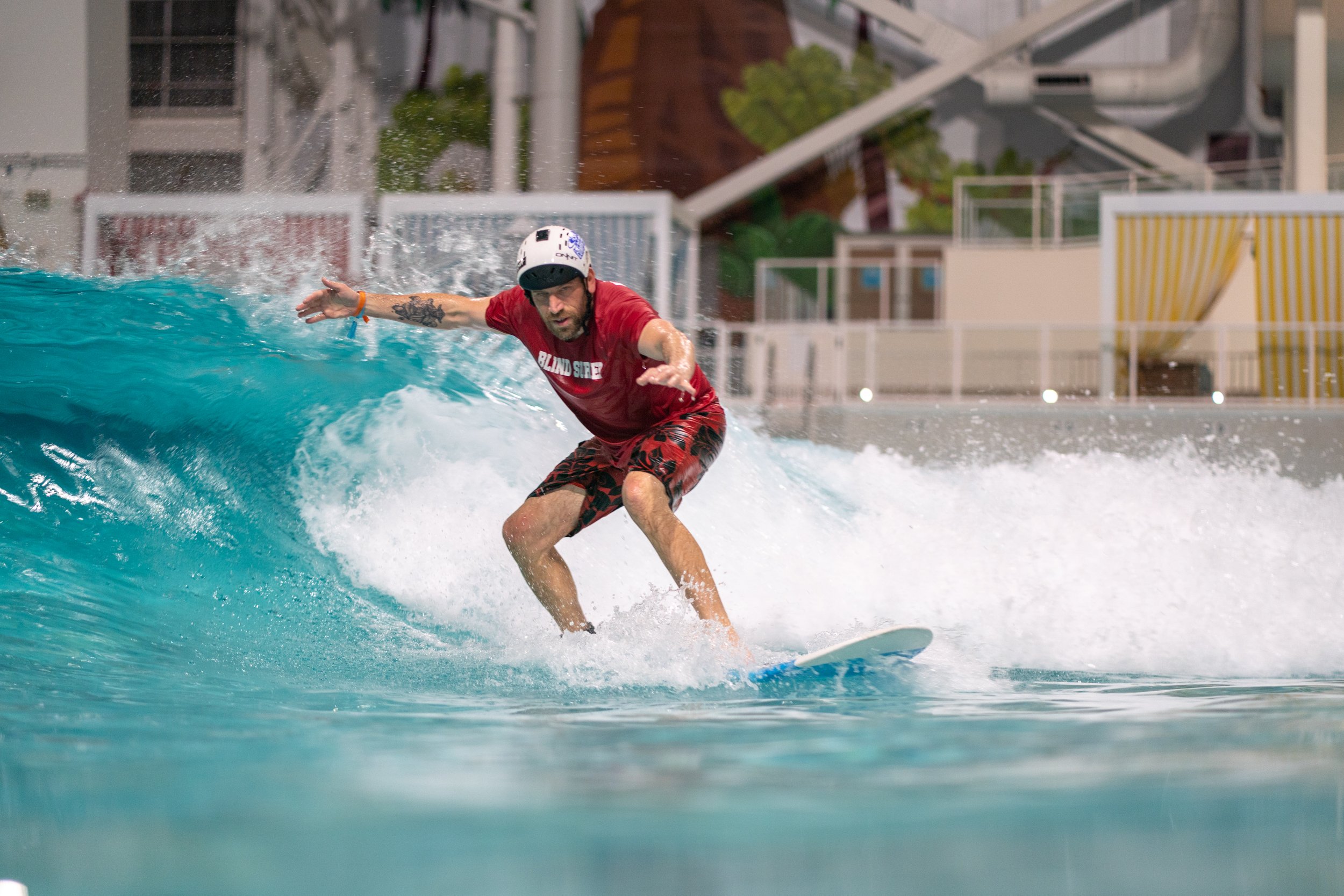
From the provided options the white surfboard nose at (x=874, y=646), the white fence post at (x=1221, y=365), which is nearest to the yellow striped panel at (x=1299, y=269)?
the white fence post at (x=1221, y=365)

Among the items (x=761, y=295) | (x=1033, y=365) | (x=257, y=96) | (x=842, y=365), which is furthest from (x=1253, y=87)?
(x=257, y=96)

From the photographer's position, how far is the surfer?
3.80 m

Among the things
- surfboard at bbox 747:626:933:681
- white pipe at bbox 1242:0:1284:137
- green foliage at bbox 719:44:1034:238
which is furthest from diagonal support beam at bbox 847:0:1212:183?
surfboard at bbox 747:626:933:681

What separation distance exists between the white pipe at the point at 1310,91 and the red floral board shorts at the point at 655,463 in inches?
662

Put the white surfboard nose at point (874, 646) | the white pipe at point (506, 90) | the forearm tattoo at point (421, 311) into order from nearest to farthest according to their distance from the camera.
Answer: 1. the white surfboard nose at point (874, 646)
2. the forearm tattoo at point (421, 311)
3. the white pipe at point (506, 90)

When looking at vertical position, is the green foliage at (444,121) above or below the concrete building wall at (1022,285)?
above

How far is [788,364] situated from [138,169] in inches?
383

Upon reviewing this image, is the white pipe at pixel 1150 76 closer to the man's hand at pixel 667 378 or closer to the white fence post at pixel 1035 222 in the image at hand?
the white fence post at pixel 1035 222

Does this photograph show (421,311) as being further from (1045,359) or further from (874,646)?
(1045,359)

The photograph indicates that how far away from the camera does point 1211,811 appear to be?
7.43 ft

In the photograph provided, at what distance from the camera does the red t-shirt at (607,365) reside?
12.9 feet

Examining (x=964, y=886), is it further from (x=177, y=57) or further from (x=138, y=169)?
(x=177, y=57)

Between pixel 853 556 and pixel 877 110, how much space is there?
1938 centimetres

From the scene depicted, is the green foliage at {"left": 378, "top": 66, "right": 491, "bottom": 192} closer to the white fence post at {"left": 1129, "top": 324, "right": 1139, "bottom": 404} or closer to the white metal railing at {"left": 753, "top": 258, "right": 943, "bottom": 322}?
the white metal railing at {"left": 753, "top": 258, "right": 943, "bottom": 322}
